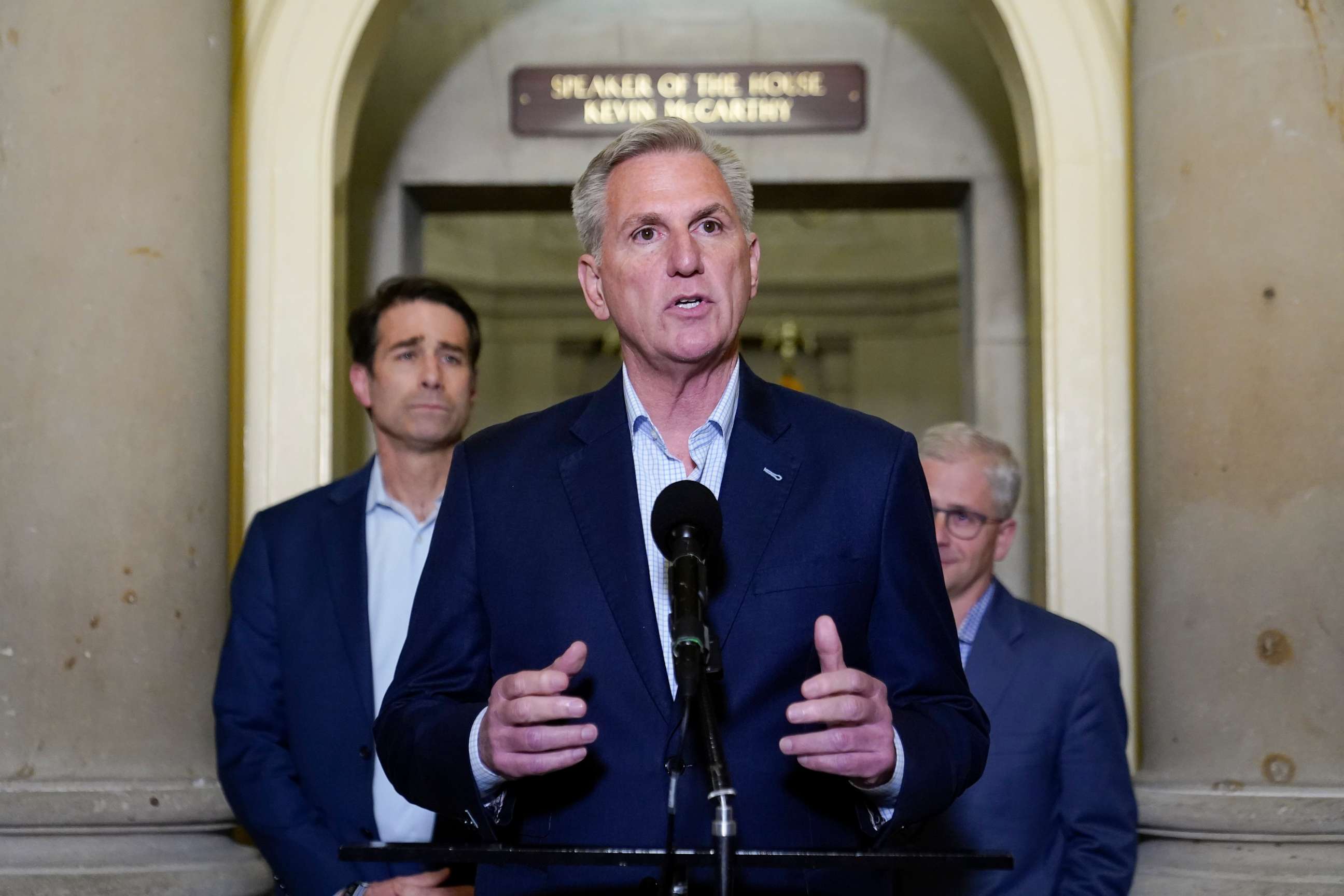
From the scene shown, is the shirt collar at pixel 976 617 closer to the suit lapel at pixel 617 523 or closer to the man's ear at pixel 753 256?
the man's ear at pixel 753 256

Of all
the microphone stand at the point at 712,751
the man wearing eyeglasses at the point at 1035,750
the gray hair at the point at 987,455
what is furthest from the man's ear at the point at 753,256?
the gray hair at the point at 987,455

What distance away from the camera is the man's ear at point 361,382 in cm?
348

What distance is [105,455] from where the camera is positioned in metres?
3.38

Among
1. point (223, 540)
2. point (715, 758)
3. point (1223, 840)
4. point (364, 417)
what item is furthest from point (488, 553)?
point (364, 417)

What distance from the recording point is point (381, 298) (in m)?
3.50

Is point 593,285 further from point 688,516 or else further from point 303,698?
point 303,698

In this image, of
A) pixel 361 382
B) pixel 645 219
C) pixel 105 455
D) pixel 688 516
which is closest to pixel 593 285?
pixel 645 219

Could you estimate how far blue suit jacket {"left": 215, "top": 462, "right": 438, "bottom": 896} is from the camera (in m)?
2.93

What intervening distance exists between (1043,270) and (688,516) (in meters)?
2.87

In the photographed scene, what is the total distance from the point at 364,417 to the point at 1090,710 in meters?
3.00

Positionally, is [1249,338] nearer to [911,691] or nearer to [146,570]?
[911,691]

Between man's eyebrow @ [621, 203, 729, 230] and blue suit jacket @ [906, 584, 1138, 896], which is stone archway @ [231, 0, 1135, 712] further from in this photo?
man's eyebrow @ [621, 203, 729, 230]

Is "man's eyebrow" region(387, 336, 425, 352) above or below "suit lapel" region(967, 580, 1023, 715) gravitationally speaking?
above

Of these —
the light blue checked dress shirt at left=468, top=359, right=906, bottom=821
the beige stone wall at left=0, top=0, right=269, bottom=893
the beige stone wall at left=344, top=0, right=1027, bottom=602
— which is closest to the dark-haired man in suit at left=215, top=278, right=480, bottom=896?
the beige stone wall at left=0, top=0, right=269, bottom=893
